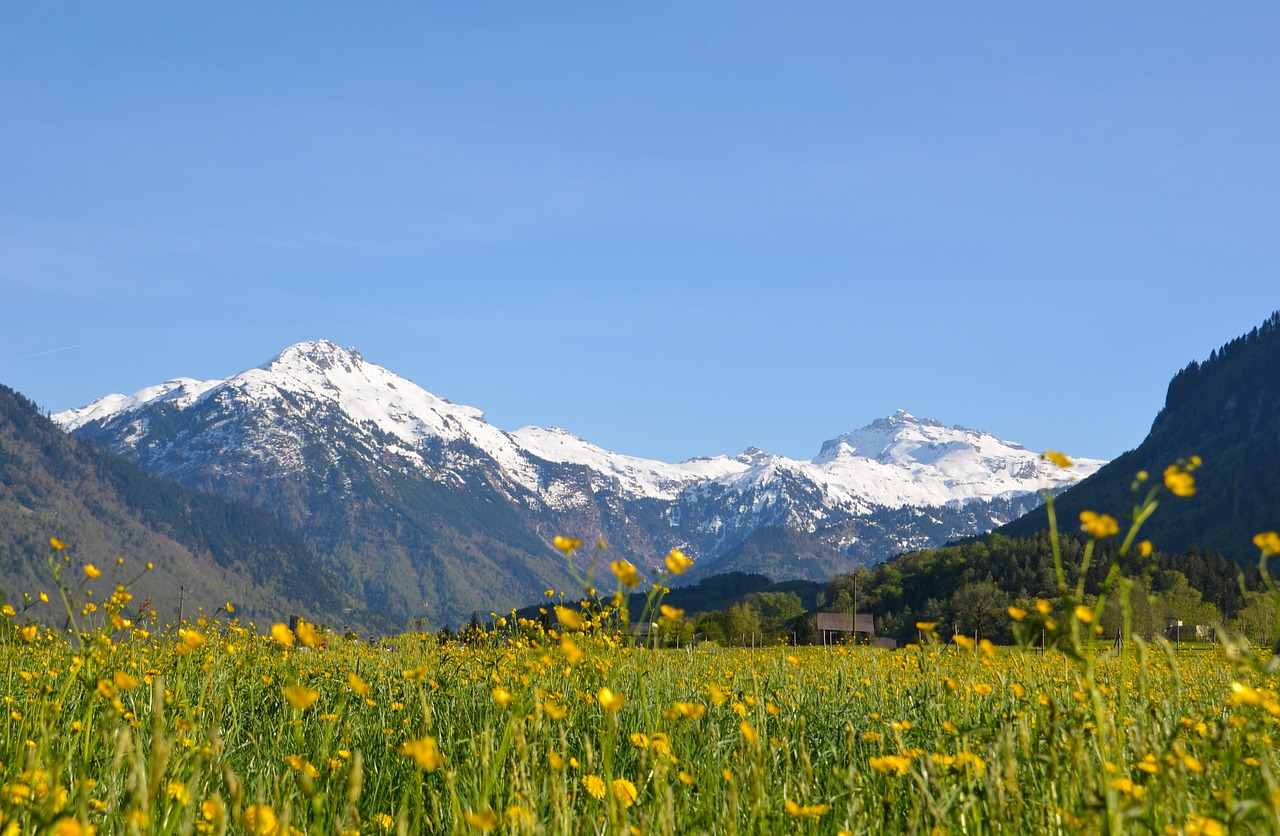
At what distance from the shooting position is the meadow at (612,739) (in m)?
3.19

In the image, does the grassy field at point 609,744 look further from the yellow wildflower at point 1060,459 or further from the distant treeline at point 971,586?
the distant treeline at point 971,586

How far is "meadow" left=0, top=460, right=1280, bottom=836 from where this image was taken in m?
3.19

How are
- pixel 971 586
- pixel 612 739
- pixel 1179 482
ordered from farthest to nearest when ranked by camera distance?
1. pixel 971 586
2. pixel 612 739
3. pixel 1179 482

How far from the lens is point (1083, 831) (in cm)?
320

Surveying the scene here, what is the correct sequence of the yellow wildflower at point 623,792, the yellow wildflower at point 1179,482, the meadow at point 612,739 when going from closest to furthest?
1. the yellow wildflower at point 1179,482
2. the meadow at point 612,739
3. the yellow wildflower at point 623,792

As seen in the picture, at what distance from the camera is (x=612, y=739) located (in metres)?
5.65

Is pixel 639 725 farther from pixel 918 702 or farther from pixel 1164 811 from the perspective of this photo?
pixel 1164 811

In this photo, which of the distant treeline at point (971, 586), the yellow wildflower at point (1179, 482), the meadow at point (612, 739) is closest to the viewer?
the yellow wildflower at point (1179, 482)

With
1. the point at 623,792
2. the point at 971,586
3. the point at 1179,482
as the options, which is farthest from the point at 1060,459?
the point at 971,586

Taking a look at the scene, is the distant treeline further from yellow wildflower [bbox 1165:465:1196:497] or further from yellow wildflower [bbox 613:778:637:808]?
yellow wildflower [bbox 1165:465:1196:497]

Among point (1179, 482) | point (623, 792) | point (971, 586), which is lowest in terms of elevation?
point (971, 586)

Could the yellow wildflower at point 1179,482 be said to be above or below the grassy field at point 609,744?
above

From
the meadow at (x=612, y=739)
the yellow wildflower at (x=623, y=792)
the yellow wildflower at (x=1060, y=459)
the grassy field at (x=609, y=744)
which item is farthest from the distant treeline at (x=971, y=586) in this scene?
the yellow wildflower at (x=1060, y=459)

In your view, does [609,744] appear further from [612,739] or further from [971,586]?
[971,586]
